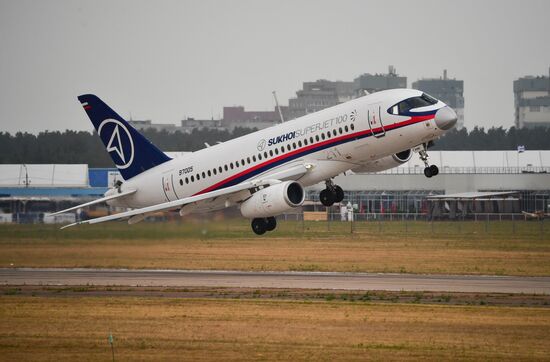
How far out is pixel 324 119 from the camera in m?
47.8

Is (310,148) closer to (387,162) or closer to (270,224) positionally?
(387,162)

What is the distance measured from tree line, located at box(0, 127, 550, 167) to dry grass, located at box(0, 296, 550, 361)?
255 ft

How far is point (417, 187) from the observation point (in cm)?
10850

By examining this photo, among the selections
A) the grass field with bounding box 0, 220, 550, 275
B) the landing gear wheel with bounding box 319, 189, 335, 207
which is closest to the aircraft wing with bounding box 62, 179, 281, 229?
the grass field with bounding box 0, 220, 550, 275

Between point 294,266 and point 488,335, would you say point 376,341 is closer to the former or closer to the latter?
point 488,335

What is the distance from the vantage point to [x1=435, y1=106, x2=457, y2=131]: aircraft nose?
147 ft

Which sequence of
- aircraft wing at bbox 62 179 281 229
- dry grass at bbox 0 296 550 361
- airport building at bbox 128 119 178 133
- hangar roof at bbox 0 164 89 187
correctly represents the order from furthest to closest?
airport building at bbox 128 119 178 133
hangar roof at bbox 0 164 89 187
aircraft wing at bbox 62 179 281 229
dry grass at bbox 0 296 550 361

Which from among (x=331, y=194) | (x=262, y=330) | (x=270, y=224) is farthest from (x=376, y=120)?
(x=262, y=330)

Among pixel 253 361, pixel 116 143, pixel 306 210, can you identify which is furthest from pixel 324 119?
pixel 306 210

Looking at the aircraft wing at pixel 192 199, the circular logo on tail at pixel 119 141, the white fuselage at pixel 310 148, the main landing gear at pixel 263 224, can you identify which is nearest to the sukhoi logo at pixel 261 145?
the white fuselage at pixel 310 148

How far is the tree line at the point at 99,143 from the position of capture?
121125 mm

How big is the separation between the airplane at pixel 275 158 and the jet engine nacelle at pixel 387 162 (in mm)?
51

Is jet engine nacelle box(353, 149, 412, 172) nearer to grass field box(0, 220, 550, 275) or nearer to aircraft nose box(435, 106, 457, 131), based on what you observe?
aircraft nose box(435, 106, 457, 131)

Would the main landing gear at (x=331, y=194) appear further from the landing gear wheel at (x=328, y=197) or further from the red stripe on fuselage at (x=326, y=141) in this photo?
the red stripe on fuselage at (x=326, y=141)
